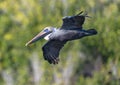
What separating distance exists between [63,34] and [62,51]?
1537 cm

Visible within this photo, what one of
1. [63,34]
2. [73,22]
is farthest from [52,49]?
[73,22]

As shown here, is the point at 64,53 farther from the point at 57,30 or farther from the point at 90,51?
the point at 57,30

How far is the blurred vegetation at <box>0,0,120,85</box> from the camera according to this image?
3266 centimetres

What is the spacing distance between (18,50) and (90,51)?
3.06 m

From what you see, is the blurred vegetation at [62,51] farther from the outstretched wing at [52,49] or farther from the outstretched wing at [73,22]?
the outstretched wing at [73,22]

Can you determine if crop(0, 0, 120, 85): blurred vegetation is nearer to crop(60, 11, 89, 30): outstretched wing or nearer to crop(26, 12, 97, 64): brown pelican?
crop(26, 12, 97, 64): brown pelican

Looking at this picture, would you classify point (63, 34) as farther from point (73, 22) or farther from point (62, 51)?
point (62, 51)

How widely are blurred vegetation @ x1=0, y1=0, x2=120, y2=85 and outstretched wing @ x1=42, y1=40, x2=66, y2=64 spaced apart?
475 inches

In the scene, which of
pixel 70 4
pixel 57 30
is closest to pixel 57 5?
pixel 70 4

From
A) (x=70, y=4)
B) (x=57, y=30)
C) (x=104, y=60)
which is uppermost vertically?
(x=70, y=4)

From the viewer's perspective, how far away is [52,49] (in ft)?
63.5

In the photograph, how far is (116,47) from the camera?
3269 centimetres

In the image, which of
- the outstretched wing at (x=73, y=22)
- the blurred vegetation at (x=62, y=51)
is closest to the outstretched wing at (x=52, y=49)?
the outstretched wing at (x=73, y=22)

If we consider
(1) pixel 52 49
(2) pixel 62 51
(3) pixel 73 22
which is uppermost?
(2) pixel 62 51
